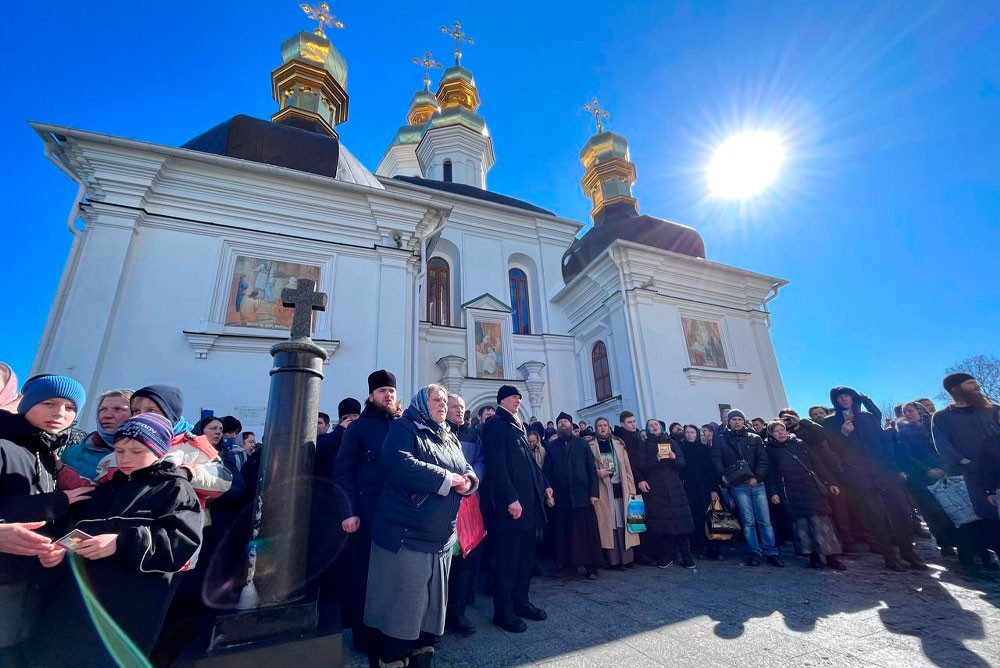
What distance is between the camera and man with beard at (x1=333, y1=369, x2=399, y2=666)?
2699mm

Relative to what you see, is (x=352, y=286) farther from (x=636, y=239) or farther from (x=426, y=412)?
(x=636, y=239)

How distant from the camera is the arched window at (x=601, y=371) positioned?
43.1 ft

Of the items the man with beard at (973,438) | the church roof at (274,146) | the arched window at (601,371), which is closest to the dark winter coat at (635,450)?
the man with beard at (973,438)

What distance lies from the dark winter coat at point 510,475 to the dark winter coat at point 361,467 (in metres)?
0.95

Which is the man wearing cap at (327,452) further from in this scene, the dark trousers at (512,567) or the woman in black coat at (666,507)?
Answer: the woman in black coat at (666,507)

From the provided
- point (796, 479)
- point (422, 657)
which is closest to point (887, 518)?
point (796, 479)

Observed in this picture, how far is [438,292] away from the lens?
14727 mm

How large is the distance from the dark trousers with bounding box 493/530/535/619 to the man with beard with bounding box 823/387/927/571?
385 cm

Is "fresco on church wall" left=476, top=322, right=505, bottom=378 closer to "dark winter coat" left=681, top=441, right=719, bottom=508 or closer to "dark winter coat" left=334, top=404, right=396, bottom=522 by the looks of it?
"dark winter coat" left=681, top=441, right=719, bottom=508

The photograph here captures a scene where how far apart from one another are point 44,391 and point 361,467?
1.55 m

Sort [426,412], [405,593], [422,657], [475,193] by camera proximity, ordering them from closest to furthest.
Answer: [405,593], [422,657], [426,412], [475,193]

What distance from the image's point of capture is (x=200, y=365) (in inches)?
313

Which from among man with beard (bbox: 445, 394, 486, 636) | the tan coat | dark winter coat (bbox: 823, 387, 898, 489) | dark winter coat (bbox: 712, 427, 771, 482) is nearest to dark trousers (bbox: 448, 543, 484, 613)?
man with beard (bbox: 445, 394, 486, 636)

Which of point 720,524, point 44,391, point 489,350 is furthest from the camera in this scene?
point 489,350
